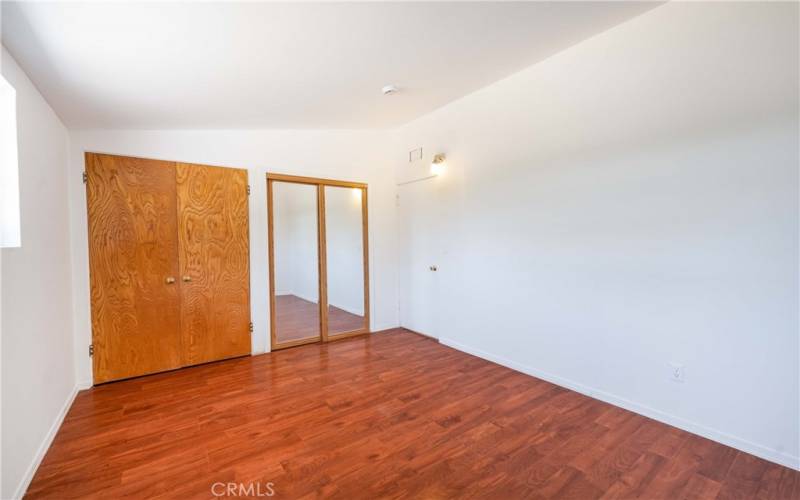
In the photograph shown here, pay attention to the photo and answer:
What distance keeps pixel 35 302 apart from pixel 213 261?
4.88 ft

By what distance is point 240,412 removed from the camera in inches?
97.9

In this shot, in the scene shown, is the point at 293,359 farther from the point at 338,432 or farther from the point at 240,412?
the point at 338,432

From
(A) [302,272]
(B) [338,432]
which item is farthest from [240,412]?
(A) [302,272]

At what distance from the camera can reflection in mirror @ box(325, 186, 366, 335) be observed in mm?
4297

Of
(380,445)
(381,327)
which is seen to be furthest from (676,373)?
(381,327)

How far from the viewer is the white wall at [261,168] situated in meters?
2.89

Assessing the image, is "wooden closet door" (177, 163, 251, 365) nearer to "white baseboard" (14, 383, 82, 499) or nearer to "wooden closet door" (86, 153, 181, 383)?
"wooden closet door" (86, 153, 181, 383)

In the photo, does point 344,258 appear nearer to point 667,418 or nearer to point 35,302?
point 35,302

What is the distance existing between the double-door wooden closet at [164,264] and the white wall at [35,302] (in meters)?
0.25

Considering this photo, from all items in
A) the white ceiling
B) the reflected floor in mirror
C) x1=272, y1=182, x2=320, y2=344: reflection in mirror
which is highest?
the white ceiling

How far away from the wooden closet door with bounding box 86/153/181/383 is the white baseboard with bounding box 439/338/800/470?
10.9 feet

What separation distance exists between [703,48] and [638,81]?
14.0 inches

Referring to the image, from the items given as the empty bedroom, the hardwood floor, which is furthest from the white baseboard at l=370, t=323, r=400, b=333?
the hardwood floor

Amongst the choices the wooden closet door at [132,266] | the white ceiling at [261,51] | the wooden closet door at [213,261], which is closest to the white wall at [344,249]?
the wooden closet door at [213,261]
